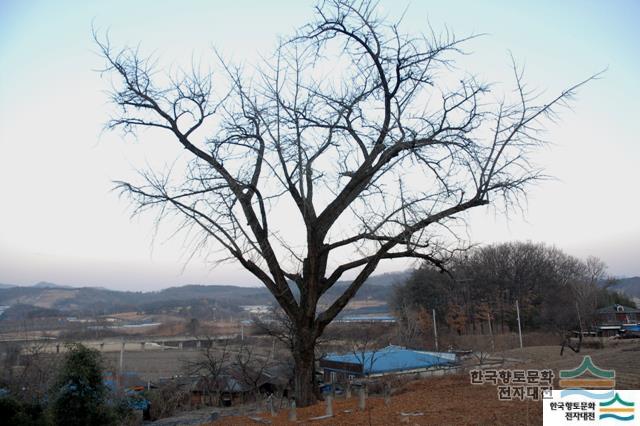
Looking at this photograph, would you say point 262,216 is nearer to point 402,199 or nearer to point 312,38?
point 402,199

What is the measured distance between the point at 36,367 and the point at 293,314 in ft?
54.9

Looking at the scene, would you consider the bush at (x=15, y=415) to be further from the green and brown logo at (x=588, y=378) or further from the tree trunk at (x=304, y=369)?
the green and brown logo at (x=588, y=378)

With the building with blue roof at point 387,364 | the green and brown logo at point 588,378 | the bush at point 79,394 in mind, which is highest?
the green and brown logo at point 588,378

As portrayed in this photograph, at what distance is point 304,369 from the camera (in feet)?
30.7

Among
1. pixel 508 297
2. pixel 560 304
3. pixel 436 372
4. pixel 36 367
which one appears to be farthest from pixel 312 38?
pixel 508 297

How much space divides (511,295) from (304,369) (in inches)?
2158

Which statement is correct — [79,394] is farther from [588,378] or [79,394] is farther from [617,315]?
[617,315]

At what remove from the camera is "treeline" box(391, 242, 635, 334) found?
52.0 meters

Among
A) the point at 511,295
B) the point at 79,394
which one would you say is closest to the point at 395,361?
the point at 79,394

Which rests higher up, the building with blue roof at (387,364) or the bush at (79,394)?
the bush at (79,394)

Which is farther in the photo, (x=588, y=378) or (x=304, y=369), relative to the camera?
(x=304, y=369)

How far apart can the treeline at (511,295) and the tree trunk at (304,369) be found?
40.1m

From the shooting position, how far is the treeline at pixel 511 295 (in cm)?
5197

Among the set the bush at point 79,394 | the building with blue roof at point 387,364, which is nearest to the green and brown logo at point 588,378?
the bush at point 79,394
